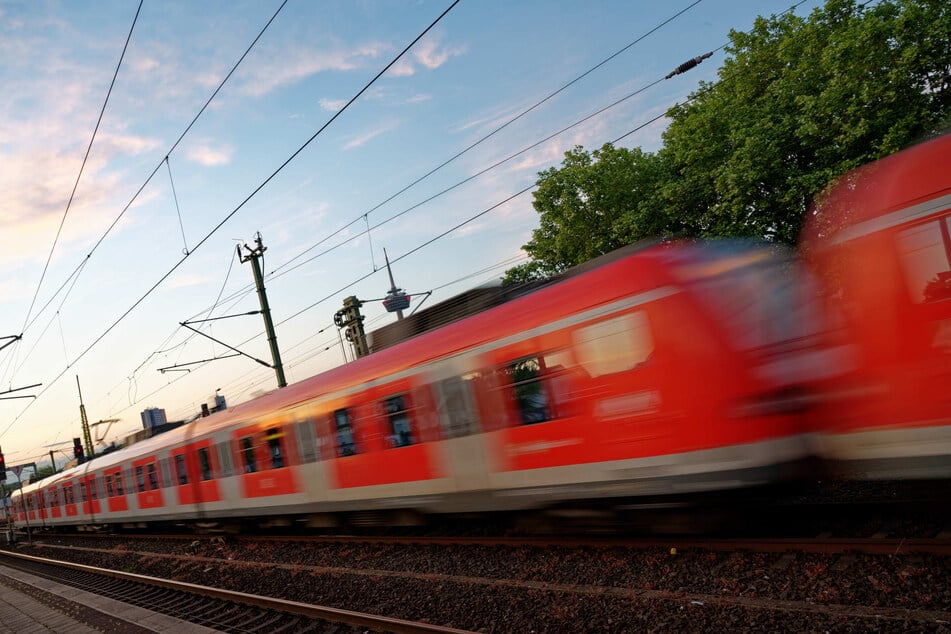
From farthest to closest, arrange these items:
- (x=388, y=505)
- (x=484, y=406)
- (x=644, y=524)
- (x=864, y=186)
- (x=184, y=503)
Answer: (x=184, y=503) → (x=388, y=505) → (x=484, y=406) → (x=644, y=524) → (x=864, y=186)

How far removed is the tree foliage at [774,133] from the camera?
1560 cm

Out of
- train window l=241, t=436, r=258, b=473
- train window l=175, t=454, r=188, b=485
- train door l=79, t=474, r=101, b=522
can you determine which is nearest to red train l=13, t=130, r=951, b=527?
train window l=241, t=436, r=258, b=473

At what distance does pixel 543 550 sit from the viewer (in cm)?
780

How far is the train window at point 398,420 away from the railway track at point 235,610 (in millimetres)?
2641

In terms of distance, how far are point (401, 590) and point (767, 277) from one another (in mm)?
5391

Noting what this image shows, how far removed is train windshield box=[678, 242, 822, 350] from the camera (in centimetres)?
632

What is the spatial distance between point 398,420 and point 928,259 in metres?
6.76

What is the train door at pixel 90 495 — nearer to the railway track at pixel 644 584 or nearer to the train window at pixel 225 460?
the train window at pixel 225 460

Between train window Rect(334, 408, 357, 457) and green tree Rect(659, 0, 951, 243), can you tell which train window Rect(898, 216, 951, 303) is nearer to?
train window Rect(334, 408, 357, 457)

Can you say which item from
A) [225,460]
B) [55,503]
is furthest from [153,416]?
[225,460]

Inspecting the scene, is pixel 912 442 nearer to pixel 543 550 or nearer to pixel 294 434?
pixel 543 550

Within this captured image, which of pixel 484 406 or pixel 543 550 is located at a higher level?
pixel 484 406

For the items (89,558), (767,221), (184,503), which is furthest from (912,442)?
(89,558)

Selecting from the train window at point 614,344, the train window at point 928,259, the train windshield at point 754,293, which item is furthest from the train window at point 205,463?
the train window at point 928,259
